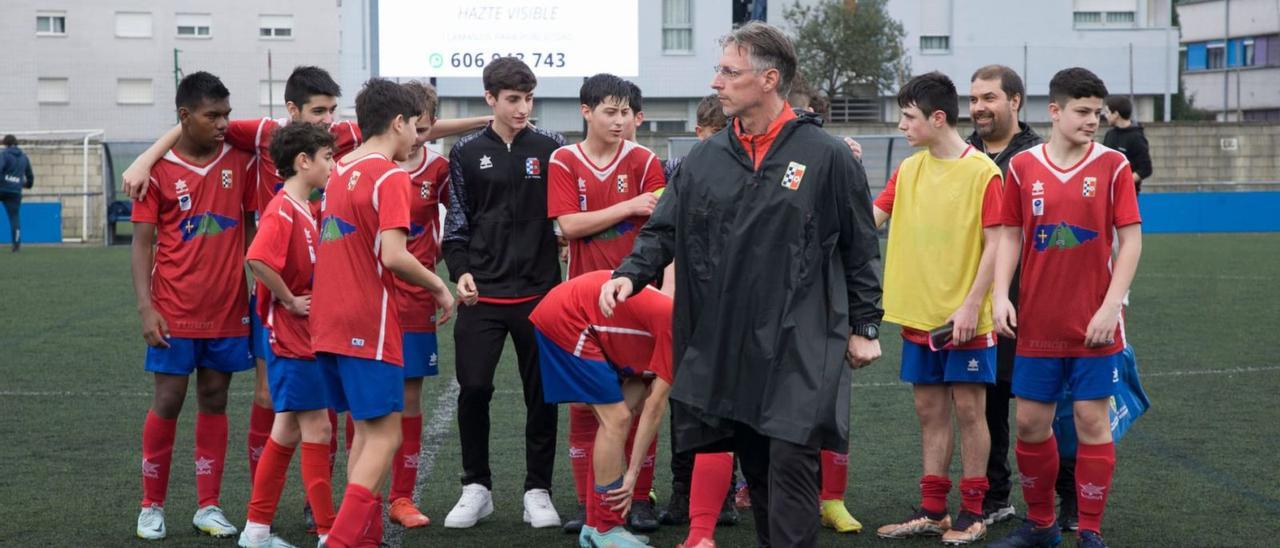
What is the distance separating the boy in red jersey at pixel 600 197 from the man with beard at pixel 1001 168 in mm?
1409

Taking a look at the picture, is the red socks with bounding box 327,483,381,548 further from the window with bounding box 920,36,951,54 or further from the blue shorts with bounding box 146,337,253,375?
the window with bounding box 920,36,951,54

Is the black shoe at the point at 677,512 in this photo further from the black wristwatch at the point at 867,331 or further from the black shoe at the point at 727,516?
the black wristwatch at the point at 867,331

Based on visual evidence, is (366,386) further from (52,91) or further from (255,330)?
(52,91)

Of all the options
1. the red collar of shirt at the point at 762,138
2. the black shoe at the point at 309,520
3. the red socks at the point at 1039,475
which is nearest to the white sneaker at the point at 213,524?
the black shoe at the point at 309,520

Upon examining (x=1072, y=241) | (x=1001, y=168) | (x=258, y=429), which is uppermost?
(x=1001, y=168)

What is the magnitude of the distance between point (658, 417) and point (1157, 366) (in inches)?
238

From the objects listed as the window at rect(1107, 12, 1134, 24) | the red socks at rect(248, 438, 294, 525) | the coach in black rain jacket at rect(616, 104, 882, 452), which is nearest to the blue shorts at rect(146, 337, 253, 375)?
the red socks at rect(248, 438, 294, 525)

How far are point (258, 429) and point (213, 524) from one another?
0.44m

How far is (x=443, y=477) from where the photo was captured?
6.82 metres

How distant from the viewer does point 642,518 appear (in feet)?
19.0

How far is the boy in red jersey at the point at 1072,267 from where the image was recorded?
5078mm

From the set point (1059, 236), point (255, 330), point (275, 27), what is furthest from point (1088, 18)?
point (255, 330)

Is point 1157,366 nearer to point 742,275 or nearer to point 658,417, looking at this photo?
point 658,417

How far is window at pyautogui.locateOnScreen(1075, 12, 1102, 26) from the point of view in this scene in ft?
135
